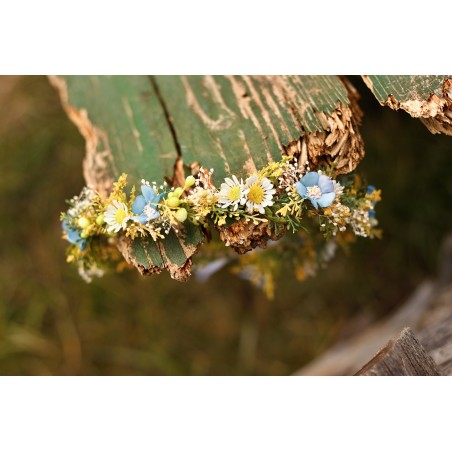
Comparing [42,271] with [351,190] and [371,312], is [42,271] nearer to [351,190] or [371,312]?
[371,312]

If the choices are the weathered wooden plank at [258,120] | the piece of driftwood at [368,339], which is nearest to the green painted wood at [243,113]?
the weathered wooden plank at [258,120]

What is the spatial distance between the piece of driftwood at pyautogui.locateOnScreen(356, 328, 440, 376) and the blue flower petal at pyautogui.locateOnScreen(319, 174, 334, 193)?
0.38 metres

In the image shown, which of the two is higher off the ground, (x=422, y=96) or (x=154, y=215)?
(x=422, y=96)

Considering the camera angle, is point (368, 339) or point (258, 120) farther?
point (368, 339)

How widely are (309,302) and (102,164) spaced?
1.39m

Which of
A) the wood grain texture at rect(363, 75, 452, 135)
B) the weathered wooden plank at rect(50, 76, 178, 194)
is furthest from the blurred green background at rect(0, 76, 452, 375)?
the wood grain texture at rect(363, 75, 452, 135)

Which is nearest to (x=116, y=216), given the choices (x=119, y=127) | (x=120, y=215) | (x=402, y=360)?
(x=120, y=215)

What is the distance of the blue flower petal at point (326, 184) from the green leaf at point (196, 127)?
8cm

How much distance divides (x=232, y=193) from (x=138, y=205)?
214 mm

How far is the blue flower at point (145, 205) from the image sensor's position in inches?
48.1

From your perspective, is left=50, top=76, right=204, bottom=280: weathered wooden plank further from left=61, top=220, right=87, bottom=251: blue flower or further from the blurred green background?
the blurred green background

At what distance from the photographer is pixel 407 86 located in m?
1.26

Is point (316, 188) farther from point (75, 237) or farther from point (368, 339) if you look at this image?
point (368, 339)

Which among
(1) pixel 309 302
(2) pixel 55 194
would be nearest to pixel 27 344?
(2) pixel 55 194
